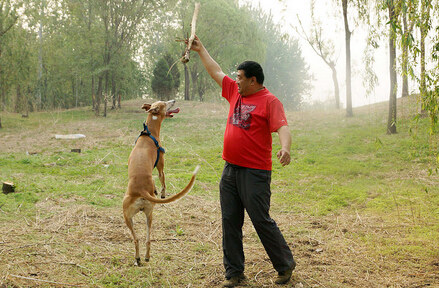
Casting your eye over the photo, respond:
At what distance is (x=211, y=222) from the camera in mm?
6051

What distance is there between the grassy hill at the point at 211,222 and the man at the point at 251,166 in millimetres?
453

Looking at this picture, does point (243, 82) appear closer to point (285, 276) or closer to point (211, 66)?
point (211, 66)

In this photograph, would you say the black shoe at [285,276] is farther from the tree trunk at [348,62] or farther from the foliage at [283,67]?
the foliage at [283,67]

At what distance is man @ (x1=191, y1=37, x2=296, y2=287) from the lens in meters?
3.57

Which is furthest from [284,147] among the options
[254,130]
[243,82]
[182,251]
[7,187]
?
[7,187]

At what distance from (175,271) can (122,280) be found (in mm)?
592

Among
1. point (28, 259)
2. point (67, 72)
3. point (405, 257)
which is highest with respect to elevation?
point (67, 72)

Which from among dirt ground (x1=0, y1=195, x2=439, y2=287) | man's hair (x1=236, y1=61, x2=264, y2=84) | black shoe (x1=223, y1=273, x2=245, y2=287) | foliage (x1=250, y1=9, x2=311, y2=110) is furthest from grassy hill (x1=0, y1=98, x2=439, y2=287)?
foliage (x1=250, y1=9, x2=311, y2=110)

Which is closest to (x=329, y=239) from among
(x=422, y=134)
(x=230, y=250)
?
(x=230, y=250)

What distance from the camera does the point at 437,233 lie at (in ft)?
17.6

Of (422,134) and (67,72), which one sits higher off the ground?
(67,72)

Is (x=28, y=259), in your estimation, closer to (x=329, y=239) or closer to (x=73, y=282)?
(x=73, y=282)

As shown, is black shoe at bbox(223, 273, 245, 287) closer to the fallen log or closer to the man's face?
the man's face

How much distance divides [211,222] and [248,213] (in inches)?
98.1
